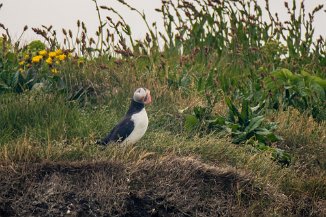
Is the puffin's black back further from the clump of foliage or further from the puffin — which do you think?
the clump of foliage

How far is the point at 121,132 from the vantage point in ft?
27.4

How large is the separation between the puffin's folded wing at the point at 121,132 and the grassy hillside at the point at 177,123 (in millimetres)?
144

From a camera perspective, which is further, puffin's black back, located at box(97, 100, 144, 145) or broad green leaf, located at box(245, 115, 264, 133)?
broad green leaf, located at box(245, 115, 264, 133)

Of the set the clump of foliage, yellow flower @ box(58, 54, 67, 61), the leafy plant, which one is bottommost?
the clump of foliage

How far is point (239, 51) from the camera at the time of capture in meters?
12.5

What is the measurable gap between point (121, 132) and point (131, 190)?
0.78 meters

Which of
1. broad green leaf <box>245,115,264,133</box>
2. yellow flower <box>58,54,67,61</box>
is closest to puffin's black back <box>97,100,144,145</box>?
broad green leaf <box>245,115,264,133</box>

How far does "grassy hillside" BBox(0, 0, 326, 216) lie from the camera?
7754mm

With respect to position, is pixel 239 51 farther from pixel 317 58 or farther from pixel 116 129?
pixel 116 129

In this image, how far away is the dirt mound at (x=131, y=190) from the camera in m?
7.57

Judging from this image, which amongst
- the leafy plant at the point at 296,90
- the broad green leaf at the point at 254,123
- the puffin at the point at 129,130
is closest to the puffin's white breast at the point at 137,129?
the puffin at the point at 129,130

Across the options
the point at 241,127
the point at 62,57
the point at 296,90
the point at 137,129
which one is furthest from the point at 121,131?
the point at 296,90

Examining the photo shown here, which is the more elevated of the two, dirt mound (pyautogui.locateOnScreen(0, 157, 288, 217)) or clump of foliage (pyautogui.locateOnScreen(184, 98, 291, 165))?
clump of foliage (pyautogui.locateOnScreen(184, 98, 291, 165))

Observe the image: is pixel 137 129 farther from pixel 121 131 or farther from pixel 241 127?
pixel 241 127
